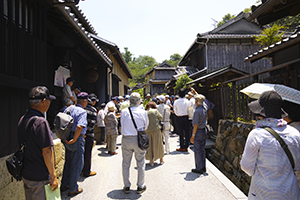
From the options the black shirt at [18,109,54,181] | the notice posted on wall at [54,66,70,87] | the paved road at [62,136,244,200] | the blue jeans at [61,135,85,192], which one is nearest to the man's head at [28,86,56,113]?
the black shirt at [18,109,54,181]

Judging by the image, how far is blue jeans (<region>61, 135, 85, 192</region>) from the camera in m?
4.10

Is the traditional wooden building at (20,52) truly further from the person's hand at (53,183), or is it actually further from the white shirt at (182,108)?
the white shirt at (182,108)

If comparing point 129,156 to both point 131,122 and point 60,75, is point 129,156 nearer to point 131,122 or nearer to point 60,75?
point 131,122

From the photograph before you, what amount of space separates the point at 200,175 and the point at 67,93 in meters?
4.63

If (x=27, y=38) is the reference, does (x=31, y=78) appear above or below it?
below

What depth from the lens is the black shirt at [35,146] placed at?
2367 millimetres

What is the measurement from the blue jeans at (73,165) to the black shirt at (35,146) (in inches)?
66.2

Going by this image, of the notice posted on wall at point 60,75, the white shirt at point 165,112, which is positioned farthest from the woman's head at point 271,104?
the notice posted on wall at point 60,75

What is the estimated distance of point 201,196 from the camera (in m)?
4.07

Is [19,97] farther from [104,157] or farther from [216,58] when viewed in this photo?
[216,58]

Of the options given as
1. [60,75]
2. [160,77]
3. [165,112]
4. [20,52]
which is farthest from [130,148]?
[160,77]

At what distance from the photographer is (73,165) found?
4.11 meters

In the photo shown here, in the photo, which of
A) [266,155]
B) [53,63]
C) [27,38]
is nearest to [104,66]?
[53,63]

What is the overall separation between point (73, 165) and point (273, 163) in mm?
3530
